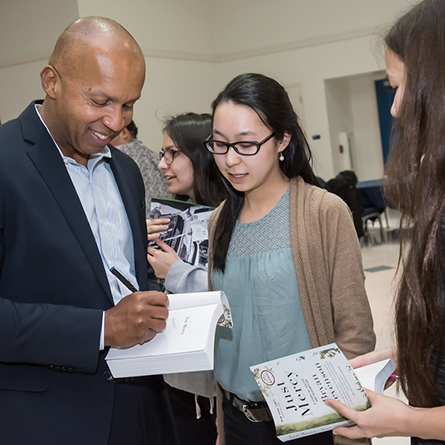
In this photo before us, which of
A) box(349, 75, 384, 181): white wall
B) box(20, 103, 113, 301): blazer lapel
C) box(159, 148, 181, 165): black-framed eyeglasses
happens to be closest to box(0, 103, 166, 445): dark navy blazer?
box(20, 103, 113, 301): blazer lapel

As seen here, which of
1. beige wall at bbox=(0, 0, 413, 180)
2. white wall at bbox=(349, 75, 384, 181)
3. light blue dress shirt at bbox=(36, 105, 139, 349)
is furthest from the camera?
white wall at bbox=(349, 75, 384, 181)

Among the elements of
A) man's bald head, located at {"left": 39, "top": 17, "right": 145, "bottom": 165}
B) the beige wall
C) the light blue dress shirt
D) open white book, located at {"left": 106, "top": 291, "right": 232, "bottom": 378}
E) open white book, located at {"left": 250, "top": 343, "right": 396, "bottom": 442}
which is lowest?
open white book, located at {"left": 250, "top": 343, "right": 396, "bottom": 442}

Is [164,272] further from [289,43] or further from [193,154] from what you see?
[289,43]

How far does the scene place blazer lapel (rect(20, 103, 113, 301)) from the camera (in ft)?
4.21

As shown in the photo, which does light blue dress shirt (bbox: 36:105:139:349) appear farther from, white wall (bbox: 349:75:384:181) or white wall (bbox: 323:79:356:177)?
white wall (bbox: 349:75:384:181)

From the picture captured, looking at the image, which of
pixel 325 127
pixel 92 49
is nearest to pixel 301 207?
pixel 92 49

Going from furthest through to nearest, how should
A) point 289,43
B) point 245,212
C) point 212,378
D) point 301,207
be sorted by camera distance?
point 289,43, point 212,378, point 245,212, point 301,207

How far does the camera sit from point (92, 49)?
1322mm

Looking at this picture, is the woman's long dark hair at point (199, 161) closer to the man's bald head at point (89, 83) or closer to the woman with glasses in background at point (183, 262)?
the woman with glasses in background at point (183, 262)

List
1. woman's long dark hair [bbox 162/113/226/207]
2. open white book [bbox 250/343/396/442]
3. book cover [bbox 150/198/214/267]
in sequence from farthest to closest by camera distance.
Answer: woman's long dark hair [bbox 162/113/226/207], book cover [bbox 150/198/214/267], open white book [bbox 250/343/396/442]

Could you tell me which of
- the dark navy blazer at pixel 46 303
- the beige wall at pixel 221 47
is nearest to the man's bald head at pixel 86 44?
the dark navy blazer at pixel 46 303

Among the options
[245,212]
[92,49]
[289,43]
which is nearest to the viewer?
[92,49]

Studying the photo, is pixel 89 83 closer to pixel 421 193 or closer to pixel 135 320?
pixel 135 320

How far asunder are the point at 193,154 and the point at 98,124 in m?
1.13
